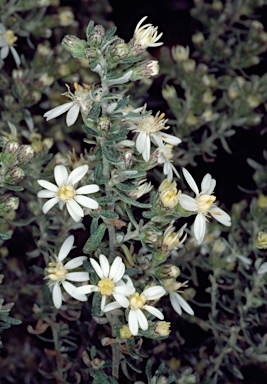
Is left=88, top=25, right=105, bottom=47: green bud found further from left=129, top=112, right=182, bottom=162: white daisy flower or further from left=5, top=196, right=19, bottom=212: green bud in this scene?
left=5, top=196, right=19, bottom=212: green bud

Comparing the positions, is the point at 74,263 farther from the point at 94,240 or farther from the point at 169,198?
the point at 169,198

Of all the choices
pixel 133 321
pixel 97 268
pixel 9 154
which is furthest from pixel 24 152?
pixel 133 321

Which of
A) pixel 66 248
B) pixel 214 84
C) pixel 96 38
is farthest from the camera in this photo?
pixel 214 84

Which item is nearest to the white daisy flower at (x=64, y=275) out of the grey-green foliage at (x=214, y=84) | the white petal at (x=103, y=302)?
the white petal at (x=103, y=302)

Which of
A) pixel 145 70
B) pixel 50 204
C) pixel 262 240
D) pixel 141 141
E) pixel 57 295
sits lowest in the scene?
pixel 57 295

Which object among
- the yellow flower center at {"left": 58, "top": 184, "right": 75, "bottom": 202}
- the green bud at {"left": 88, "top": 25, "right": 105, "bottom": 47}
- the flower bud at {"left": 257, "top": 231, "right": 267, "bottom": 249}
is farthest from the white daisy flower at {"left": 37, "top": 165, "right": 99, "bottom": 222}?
the flower bud at {"left": 257, "top": 231, "right": 267, "bottom": 249}

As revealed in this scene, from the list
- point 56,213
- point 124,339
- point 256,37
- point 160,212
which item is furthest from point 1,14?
point 124,339
